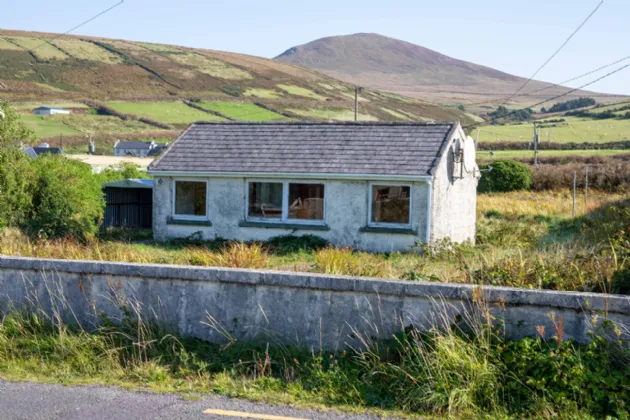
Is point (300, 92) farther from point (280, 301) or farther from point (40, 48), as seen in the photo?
point (280, 301)

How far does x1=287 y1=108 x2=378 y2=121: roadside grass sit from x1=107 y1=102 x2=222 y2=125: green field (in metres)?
15.5

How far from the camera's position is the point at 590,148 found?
7875cm

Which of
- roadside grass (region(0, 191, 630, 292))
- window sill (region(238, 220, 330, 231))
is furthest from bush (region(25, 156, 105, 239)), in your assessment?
window sill (region(238, 220, 330, 231))

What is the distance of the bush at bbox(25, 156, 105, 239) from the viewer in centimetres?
2349

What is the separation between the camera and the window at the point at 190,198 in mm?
23391

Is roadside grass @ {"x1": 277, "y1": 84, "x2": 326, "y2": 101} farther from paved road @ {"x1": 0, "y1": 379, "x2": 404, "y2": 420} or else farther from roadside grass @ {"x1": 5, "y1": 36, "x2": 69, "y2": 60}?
paved road @ {"x1": 0, "y1": 379, "x2": 404, "y2": 420}

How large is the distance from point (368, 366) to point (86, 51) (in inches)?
6202

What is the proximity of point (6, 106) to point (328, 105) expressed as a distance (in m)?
115

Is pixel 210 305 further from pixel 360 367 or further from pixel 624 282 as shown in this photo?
pixel 624 282

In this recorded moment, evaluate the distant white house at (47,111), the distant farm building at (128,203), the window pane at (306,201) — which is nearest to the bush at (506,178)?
the distant farm building at (128,203)

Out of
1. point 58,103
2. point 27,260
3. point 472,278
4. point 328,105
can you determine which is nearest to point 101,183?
point 27,260

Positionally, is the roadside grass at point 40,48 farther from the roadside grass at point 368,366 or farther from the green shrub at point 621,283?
the green shrub at point 621,283

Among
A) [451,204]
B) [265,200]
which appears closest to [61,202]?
[265,200]

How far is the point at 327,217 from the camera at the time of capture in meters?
21.7
